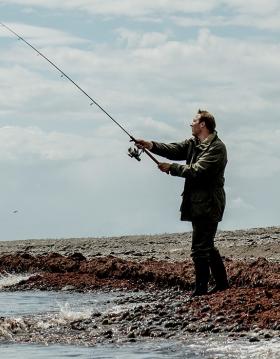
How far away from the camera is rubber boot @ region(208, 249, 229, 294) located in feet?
38.4

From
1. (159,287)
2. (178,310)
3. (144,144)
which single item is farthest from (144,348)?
(159,287)

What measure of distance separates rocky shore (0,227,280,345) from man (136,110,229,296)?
0.48 m

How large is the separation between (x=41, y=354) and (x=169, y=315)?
1.82 metres

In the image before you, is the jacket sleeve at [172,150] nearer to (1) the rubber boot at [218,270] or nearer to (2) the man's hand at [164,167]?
(2) the man's hand at [164,167]

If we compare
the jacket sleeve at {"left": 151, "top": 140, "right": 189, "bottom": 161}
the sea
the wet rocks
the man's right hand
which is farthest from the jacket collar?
the sea

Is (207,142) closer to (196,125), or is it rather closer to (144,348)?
(196,125)

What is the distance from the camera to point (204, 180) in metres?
11.4

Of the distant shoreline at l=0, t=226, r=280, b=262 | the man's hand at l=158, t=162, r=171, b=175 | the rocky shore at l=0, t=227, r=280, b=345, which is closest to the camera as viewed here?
the rocky shore at l=0, t=227, r=280, b=345

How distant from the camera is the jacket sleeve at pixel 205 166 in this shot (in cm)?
1124

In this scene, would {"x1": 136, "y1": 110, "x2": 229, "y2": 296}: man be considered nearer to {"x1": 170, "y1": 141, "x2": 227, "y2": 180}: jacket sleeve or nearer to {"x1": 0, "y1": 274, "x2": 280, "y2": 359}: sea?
{"x1": 170, "y1": 141, "x2": 227, "y2": 180}: jacket sleeve

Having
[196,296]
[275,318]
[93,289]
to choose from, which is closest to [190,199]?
[196,296]

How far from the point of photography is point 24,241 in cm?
3094

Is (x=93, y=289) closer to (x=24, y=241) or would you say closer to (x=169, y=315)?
(x=169, y=315)

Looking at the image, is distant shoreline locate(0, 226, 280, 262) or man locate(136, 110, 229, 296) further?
distant shoreline locate(0, 226, 280, 262)
